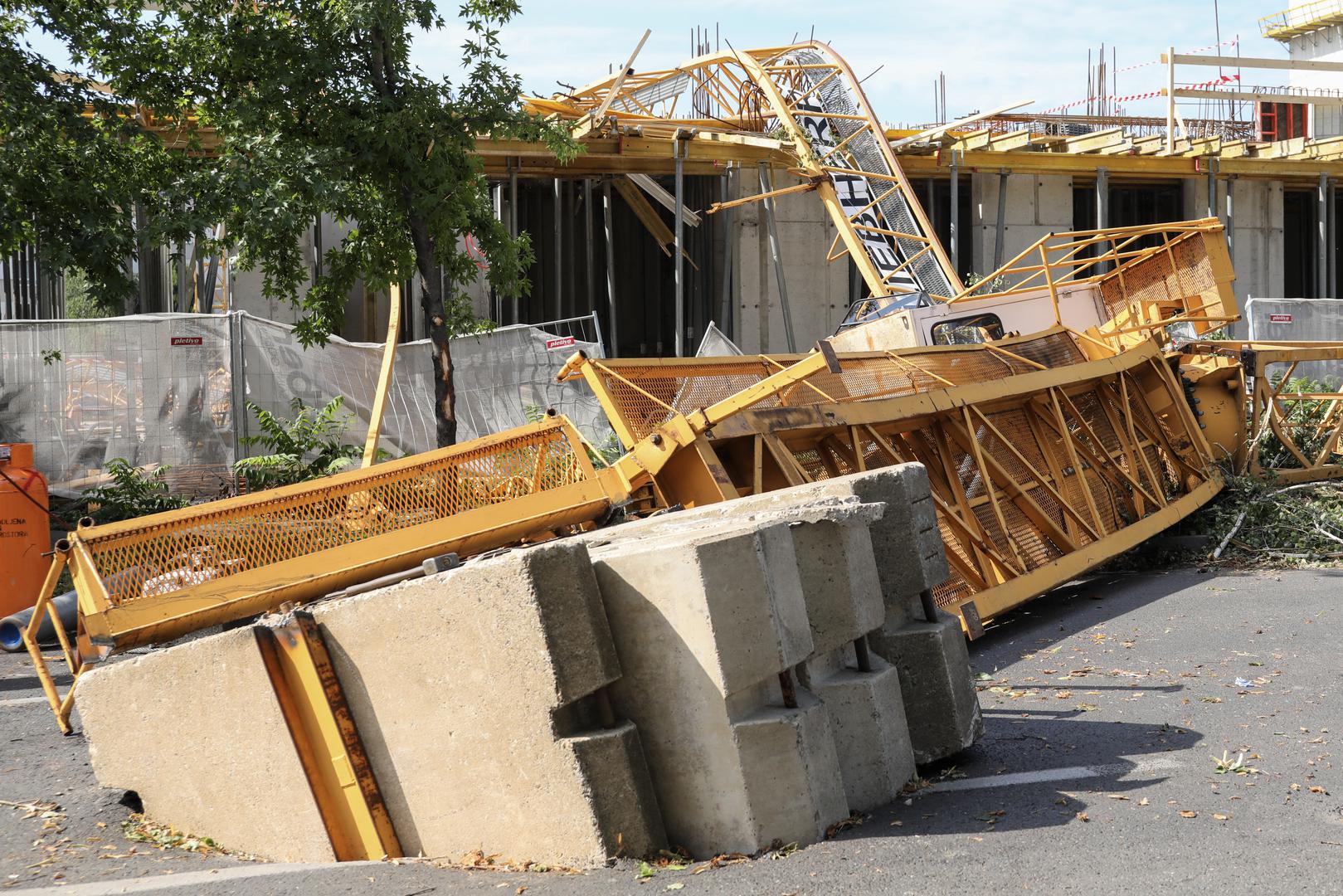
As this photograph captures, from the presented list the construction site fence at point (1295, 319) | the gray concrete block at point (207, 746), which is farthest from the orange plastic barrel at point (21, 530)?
the construction site fence at point (1295, 319)

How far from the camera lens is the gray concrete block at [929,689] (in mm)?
5453

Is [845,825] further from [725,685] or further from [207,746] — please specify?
[207,746]

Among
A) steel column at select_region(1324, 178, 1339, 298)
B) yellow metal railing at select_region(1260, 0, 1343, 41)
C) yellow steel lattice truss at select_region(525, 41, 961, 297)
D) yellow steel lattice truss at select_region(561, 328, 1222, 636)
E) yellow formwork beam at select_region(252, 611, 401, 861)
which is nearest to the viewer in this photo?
yellow formwork beam at select_region(252, 611, 401, 861)

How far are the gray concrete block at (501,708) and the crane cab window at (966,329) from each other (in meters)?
10.5

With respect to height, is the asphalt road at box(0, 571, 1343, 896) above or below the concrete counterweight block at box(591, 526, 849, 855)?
below

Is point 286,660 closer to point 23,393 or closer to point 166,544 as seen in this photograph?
point 166,544

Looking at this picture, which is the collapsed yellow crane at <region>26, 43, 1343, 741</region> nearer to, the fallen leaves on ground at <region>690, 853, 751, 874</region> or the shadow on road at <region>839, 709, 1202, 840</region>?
the shadow on road at <region>839, 709, 1202, 840</region>

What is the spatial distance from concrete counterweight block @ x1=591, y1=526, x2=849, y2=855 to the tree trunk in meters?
7.43

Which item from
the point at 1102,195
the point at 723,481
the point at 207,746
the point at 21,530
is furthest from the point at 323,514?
the point at 1102,195

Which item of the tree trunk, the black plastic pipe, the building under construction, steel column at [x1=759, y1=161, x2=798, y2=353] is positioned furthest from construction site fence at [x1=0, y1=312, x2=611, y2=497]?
steel column at [x1=759, y1=161, x2=798, y2=353]

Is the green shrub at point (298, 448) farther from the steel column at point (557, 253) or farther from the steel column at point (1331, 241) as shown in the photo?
the steel column at point (1331, 241)

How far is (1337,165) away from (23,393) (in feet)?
88.1

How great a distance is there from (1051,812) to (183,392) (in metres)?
11.5

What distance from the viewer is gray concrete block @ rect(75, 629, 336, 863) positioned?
470 centimetres
